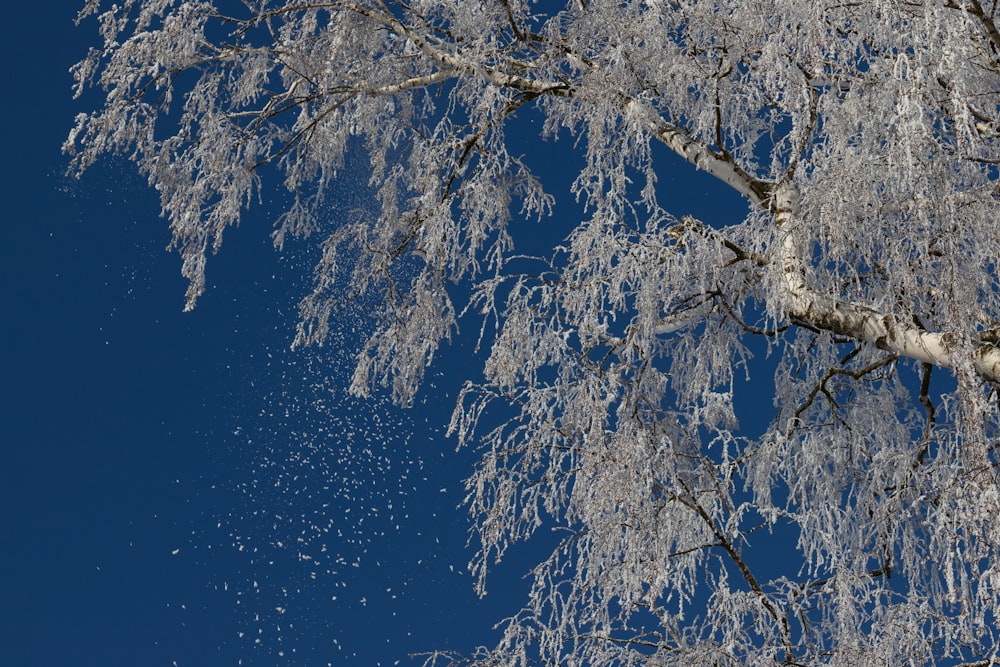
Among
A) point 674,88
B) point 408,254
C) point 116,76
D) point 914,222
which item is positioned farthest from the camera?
point 408,254

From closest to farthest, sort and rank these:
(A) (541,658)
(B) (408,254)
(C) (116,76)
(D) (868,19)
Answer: (D) (868,19), (A) (541,658), (C) (116,76), (B) (408,254)

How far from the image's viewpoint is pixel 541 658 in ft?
11.8

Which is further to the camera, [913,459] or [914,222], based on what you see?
[913,459]

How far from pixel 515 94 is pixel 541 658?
2.53m

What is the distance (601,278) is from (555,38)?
3.89 feet

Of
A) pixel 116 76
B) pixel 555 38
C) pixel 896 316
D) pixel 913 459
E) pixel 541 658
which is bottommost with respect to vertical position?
pixel 541 658

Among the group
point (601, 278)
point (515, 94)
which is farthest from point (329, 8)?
point (601, 278)

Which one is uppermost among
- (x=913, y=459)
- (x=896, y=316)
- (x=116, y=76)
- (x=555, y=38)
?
(x=555, y=38)

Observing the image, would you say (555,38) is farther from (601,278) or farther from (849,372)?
(849,372)

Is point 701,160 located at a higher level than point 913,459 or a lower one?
higher

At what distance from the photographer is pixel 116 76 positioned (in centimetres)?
475

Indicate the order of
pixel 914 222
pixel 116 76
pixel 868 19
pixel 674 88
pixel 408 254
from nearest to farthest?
1. pixel 914 222
2. pixel 868 19
3. pixel 674 88
4. pixel 116 76
5. pixel 408 254

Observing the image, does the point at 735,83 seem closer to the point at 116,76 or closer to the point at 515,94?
the point at 515,94

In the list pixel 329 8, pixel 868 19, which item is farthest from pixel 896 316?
pixel 329 8
